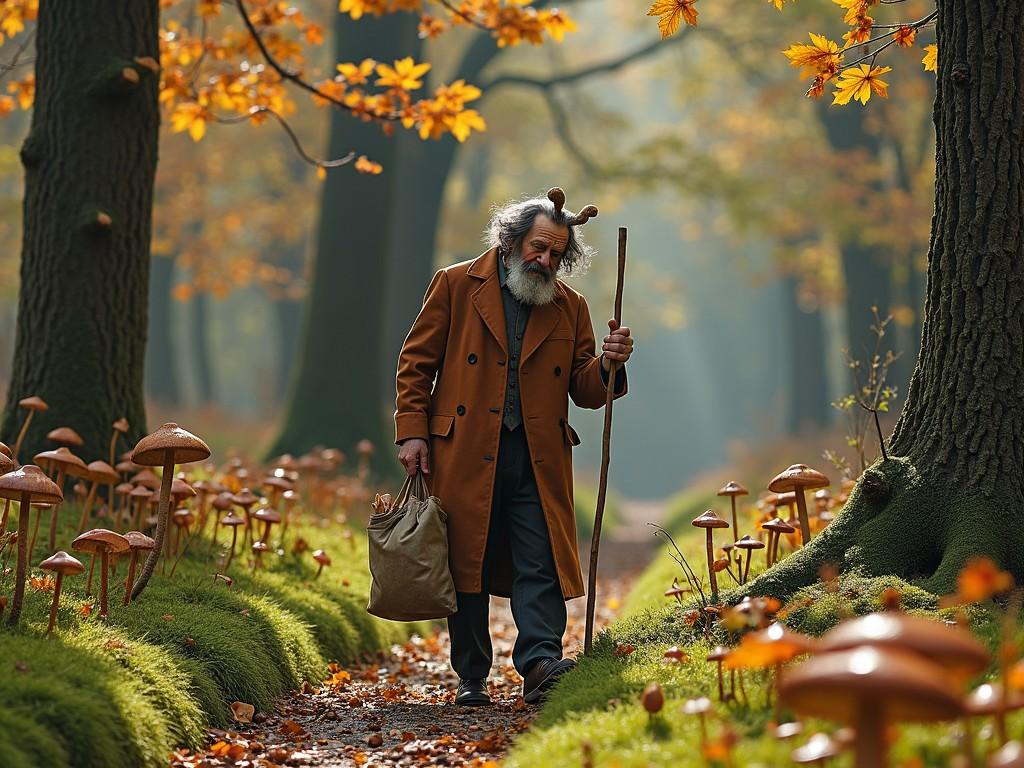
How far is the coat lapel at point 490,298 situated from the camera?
17.7 feet

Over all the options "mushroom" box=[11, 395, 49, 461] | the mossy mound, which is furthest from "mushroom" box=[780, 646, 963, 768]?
"mushroom" box=[11, 395, 49, 461]

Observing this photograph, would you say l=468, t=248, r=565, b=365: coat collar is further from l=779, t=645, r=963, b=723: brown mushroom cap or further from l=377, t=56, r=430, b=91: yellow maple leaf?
l=779, t=645, r=963, b=723: brown mushroom cap

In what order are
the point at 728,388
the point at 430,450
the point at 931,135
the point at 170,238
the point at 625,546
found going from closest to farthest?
1. the point at 430,450
2. the point at 625,546
3. the point at 931,135
4. the point at 170,238
5. the point at 728,388

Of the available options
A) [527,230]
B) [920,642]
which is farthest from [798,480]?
[920,642]

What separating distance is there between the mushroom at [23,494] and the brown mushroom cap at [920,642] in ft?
10.1

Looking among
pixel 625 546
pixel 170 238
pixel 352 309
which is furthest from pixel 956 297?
pixel 170 238

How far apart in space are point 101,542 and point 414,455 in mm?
1529

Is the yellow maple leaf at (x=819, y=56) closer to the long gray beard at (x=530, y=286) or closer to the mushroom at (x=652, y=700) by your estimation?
the long gray beard at (x=530, y=286)

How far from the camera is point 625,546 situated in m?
15.9

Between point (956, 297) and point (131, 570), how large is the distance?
406 centimetres

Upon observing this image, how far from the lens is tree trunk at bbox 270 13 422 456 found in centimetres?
1270

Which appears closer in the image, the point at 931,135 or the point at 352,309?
the point at 352,309

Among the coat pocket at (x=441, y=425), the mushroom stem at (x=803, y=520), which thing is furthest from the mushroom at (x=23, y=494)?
the mushroom stem at (x=803, y=520)

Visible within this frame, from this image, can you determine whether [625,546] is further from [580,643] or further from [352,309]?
[580,643]
